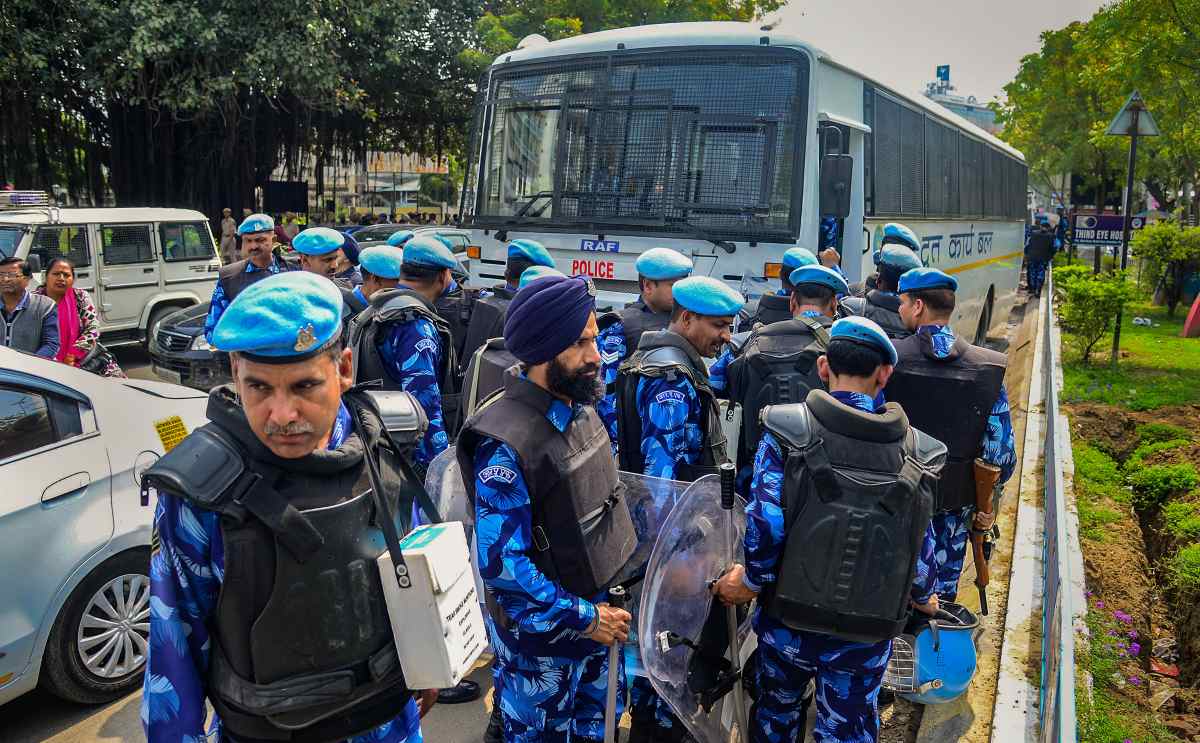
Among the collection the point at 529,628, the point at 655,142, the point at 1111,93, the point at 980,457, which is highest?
the point at 1111,93

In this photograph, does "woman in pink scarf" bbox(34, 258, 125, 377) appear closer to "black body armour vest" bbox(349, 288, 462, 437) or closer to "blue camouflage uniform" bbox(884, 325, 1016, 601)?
"black body armour vest" bbox(349, 288, 462, 437)

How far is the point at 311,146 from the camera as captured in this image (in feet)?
83.6

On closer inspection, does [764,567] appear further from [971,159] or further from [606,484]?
[971,159]

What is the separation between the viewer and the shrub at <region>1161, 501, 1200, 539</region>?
6012mm

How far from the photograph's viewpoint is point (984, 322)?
1393cm

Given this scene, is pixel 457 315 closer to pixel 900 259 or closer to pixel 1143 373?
pixel 900 259

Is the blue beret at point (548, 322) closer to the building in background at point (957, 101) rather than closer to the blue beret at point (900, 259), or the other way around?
the blue beret at point (900, 259)

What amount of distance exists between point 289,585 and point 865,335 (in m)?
1.84

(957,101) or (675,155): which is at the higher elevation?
(957,101)

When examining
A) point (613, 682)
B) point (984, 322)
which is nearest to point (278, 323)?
point (613, 682)

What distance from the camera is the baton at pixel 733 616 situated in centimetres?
270

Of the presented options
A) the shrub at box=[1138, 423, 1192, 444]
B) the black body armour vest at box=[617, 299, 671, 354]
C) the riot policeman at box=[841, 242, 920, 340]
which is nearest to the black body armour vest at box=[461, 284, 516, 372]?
the black body armour vest at box=[617, 299, 671, 354]

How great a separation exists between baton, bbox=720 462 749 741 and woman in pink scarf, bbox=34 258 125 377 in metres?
4.87

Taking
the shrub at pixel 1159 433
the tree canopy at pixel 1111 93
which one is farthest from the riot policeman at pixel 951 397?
the tree canopy at pixel 1111 93
